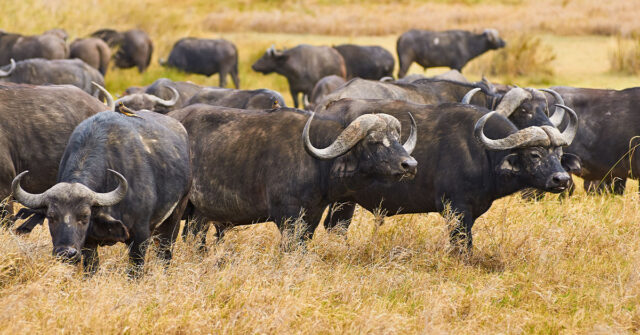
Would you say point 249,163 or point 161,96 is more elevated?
point 249,163

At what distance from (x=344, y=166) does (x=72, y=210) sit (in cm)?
211

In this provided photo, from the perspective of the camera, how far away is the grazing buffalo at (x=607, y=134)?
29.4ft

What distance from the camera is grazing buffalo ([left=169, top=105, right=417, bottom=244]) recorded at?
627cm

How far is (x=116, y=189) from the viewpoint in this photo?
527 centimetres

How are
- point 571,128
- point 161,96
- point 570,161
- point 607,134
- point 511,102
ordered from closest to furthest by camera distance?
point 570,161 → point 571,128 → point 511,102 → point 607,134 → point 161,96

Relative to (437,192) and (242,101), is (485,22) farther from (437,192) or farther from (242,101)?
(437,192)

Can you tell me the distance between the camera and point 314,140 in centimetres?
661

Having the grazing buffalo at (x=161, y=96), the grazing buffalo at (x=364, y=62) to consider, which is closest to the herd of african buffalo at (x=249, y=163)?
the grazing buffalo at (x=161, y=96)

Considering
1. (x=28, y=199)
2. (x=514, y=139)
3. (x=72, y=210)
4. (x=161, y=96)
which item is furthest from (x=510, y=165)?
(x=161, y=96)

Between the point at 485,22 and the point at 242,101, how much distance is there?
2585 cm

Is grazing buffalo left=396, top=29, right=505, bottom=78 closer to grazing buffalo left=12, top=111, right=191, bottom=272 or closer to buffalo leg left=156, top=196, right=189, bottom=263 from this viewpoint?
buffalo leg left=156, top=196, right=189, bottom=263

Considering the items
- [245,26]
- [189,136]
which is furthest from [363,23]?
[189,136]

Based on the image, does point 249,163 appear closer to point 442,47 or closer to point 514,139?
point 514,139

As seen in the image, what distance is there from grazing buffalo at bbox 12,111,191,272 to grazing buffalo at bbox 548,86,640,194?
178 inches
